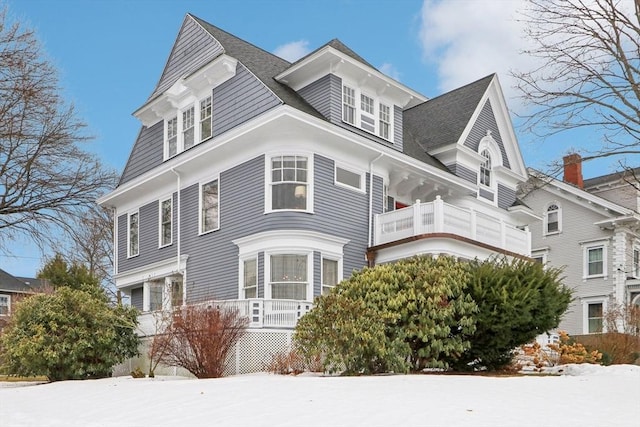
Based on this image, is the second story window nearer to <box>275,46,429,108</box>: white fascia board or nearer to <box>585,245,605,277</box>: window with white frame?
<box>585,245,605,277</box>: window with white frame

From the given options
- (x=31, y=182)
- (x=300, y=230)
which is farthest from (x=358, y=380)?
(x=31, y=182)

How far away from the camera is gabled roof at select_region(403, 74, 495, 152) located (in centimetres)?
2745

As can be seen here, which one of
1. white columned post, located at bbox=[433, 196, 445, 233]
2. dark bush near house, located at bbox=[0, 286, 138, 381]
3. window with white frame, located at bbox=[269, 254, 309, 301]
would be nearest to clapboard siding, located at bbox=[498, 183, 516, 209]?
white columned post, located at bbox=[433, 196, 445, 233]

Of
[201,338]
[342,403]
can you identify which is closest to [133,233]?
[201,338]

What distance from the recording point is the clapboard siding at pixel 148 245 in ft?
82.8

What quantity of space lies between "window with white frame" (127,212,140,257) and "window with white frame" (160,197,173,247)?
1922mm

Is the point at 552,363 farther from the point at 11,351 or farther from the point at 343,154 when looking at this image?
the point at 11,351

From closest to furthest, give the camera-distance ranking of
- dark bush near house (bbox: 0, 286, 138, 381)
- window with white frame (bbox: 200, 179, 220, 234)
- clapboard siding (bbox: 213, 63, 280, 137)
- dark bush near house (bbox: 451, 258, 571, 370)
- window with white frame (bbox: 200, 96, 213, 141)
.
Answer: dark bush near house (bbox: 451, 258, 571, 370), dark bush near house (bbox: 0, 286, 138, 381), clapboard siding (bbox: 213, 63, 280, 137), window with white frame (bbox: 200, 179, 220, 234), window with white frame (bbox: 200, 96, 213, 141)

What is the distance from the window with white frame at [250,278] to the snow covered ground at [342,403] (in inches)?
259

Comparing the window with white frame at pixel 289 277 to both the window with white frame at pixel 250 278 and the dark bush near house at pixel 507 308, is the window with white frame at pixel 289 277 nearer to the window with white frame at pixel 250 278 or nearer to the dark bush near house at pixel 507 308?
the window with white frame at pixel 250 278

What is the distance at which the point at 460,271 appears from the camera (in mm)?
16609

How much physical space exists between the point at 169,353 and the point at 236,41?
502 inches

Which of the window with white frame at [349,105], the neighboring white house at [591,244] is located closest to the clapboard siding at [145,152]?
the window with white frame at [349,105]

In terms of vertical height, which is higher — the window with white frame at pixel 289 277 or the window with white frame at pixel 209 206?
the window with white frame at pixel 209 206
